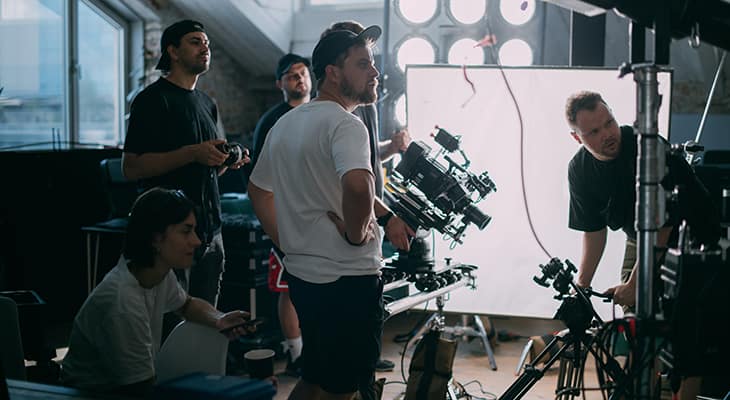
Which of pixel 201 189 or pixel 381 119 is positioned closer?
pixel 201 189

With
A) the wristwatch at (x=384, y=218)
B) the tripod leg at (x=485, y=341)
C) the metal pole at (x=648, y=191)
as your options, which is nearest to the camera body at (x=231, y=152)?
the wristwatch at (x=384, y=218)

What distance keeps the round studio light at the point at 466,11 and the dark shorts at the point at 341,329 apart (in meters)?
3.83

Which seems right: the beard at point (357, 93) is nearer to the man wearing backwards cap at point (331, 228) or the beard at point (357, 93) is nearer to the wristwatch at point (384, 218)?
the man wearing backwards cap at point (331, 228)

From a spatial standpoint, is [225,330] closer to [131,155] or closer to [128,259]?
[128,259]

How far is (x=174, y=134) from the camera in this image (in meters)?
2.77

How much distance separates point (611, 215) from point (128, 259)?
5.92 ft

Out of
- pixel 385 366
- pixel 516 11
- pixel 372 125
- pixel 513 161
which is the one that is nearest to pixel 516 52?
pixel 516 11

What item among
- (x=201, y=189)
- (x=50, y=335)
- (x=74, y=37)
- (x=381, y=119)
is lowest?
(x=50, y=335)

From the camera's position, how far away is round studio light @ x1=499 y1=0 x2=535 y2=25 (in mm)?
5541

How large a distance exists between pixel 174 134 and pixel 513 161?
2005 mm

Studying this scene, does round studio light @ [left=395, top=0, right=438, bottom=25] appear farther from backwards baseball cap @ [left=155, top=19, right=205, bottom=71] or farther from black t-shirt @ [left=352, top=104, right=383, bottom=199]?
backwards baseball cap @ [left=155, top=19, right=205, bottom=71]

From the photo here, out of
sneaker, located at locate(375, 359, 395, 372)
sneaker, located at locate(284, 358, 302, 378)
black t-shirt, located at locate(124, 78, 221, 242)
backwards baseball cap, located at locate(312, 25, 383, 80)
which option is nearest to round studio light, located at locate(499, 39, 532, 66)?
sneaker, located at locate(375, 359, 395, 372)

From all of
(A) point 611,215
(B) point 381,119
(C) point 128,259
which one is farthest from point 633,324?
(B) point 381,119

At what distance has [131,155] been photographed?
2.76 metres
